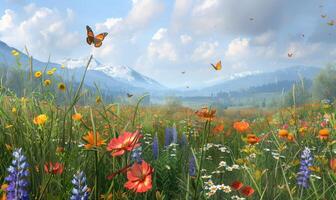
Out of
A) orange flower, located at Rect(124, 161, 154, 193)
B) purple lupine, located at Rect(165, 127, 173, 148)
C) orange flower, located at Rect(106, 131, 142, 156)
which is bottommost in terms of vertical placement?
purple lupine, located at Rect(165, 127, 173, 148)

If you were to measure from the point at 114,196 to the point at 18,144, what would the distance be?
88cm

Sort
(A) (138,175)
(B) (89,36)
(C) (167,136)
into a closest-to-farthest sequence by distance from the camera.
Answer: (A) (138,175), (B) (89,36), (C) (167,136)

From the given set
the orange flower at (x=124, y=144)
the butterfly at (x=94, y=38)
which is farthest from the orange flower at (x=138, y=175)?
the butterfly at (x=94, y=38)

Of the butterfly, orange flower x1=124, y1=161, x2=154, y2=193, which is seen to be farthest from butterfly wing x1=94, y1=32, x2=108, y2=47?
orange flower x1=124, y1=161, x2=154, y2=193

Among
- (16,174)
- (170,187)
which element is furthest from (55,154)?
(170,187)

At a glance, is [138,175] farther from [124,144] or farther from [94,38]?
[94,38]

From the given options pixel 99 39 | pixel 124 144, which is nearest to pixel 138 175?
pixel 124 144

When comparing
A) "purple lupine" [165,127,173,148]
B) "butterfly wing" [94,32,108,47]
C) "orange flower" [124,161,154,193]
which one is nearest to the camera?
"orange flower" [124,161,154,193]

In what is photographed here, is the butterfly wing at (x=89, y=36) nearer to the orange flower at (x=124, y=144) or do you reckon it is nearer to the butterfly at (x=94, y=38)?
the butterfly at (x=94, y=38)

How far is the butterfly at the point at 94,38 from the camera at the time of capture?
5.90 feet

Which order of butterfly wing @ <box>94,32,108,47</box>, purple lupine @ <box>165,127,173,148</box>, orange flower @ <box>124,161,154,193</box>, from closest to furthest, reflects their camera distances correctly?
orange flower @ <box>124,161,154,193</box>
butterfly wing @ <box>94,32,108,47</box>
purple lupine @ <box>165,127,173,148</box>

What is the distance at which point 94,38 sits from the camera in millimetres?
1842

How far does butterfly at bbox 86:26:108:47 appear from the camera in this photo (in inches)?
70.9

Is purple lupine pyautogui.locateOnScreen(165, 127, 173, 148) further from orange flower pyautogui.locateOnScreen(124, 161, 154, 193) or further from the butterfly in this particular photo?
orange flower pyautogui.locateOnScreen(124, 161, 154, 193)
